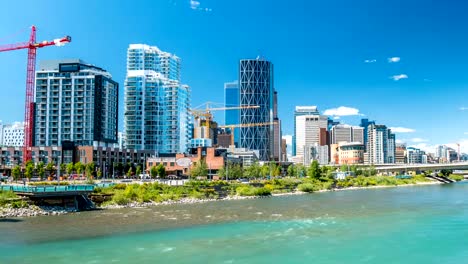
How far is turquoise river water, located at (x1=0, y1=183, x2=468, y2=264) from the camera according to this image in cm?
3638

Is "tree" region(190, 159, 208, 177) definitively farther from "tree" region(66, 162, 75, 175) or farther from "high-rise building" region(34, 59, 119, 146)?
"high-rise building" region(34, 59, 119, 146)

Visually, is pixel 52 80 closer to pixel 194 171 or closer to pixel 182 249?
pixel 194 171

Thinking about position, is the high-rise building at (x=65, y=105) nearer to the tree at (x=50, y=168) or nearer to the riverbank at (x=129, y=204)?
the tree at (x=50, y=168)

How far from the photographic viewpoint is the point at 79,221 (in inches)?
2124

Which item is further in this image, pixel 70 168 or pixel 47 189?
pixel 70 168

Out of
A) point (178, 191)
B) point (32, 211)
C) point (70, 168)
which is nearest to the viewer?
point (32, 211)

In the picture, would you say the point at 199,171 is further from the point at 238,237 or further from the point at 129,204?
the point at 238,237

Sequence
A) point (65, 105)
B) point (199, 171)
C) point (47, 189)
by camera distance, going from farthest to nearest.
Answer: point (65, 105), point (199, 171), point (47, 189)

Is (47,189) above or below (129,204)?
above

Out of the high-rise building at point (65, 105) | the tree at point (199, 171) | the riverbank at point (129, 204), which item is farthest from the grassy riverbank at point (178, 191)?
the high-rise building at point (65, 105)

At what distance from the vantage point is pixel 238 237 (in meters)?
44.6

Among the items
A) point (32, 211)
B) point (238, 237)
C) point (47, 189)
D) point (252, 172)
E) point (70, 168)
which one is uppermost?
point (70, 168)

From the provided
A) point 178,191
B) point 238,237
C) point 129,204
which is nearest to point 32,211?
point 129,204

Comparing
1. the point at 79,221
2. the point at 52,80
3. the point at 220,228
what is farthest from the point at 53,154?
the point at 220,228
